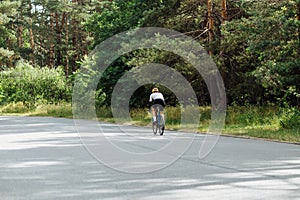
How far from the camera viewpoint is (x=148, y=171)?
9.25m

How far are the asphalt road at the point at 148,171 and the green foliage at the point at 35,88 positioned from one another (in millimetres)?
32435

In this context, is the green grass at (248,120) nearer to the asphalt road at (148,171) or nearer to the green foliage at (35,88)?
the asphalt road at (148,171)

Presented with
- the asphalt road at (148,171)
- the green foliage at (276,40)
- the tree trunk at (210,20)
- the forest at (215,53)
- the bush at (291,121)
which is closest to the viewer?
the asphalt road at (148,171)

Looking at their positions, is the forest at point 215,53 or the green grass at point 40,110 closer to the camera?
the forest at point 215,53

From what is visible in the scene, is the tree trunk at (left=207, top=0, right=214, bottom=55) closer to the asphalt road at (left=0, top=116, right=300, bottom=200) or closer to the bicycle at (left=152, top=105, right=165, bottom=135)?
the bicycle at (left=152, top=105, right=165, bottom=135)

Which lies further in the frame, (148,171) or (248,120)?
(248,120)

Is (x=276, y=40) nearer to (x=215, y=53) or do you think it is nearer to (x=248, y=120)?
(x=248, y=120)

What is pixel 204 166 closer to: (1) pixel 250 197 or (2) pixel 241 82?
(1) pixel 250 197

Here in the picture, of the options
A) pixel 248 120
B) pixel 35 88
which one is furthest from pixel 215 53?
pixel 35 88

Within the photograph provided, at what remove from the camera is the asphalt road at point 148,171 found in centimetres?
715

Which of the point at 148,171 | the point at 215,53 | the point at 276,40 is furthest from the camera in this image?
the point at 215,53

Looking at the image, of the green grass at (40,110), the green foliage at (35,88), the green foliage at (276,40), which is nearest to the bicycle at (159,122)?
Answer: the green foliage at (276,40)

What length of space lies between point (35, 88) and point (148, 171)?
3994cm

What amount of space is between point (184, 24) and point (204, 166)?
2069cm
